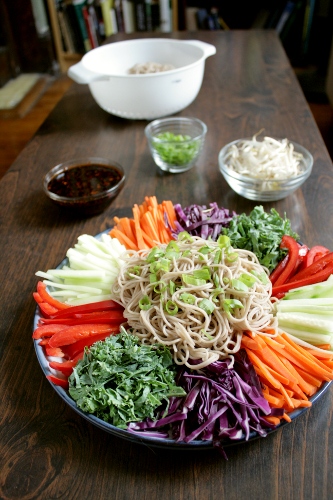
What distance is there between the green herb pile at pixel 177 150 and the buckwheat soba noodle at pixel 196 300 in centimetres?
76

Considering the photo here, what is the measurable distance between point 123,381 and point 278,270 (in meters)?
0.60

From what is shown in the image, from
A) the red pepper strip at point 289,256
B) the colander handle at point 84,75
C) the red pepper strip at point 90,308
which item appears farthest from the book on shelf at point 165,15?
the red pepper strip at point 90,308

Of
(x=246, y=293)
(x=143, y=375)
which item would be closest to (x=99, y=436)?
(x=143, y=375)

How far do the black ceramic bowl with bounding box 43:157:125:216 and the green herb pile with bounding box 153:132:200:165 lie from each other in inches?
8.5

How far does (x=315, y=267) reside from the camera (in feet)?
4.14

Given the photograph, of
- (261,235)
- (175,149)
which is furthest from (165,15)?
(261,235)

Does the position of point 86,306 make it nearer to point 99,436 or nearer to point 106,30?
point 99,436

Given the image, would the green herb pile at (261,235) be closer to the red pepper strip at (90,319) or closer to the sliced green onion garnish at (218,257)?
the sliced green onion garnish at (218,257)

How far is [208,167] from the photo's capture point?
2.03 meters

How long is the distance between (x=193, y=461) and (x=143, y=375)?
0.21 meters

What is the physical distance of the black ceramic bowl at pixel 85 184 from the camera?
1658mm

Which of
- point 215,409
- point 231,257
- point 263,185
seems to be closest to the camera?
point 215,409

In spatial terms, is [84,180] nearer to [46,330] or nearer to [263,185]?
[263,185]

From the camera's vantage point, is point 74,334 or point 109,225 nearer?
point 74,334
